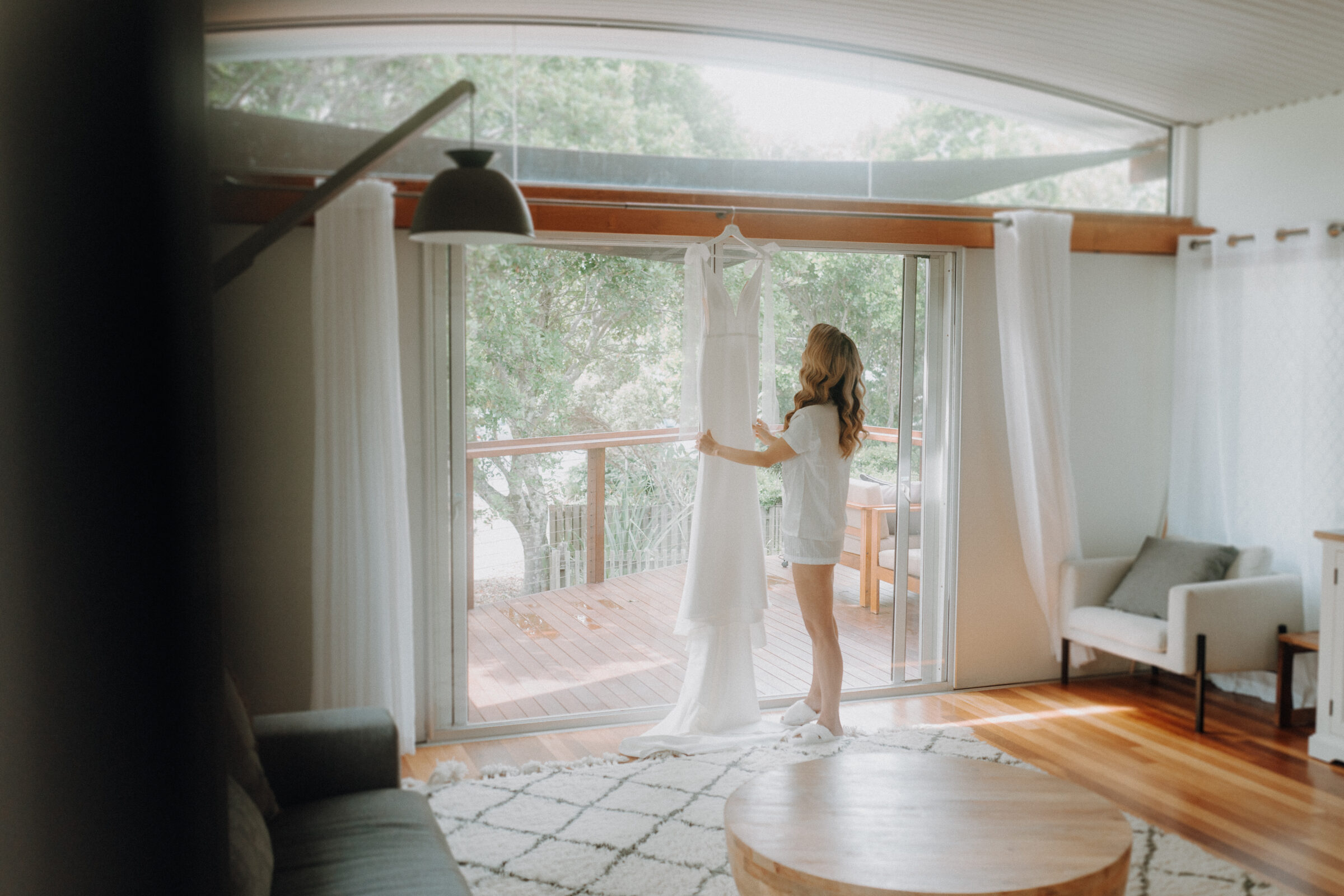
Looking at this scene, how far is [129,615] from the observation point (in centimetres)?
12

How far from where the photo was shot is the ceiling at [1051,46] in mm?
2783

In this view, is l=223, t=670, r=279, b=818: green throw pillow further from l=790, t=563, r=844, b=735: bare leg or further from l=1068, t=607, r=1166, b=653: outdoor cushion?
l=1068, t=607, r=1166, b=653: outdoor cushion

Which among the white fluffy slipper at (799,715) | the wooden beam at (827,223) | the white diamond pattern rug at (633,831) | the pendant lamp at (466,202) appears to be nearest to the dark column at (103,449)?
the pendant lamp at (466,202)

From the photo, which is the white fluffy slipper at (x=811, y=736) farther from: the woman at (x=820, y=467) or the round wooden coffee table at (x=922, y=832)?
the round wooden coffee table at (x=922, y=832)

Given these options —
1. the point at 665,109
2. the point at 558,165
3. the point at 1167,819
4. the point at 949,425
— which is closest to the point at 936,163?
the point at 949,425

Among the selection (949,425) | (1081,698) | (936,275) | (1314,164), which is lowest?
(1081,698)

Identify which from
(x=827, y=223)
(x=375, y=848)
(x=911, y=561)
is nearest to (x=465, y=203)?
(x=375, y=848)

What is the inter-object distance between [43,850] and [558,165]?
2.62ft

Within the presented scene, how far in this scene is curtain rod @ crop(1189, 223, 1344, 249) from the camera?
3.18 meters

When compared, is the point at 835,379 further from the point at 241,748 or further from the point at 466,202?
the point at 241,748

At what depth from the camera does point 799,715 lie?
3.06 m

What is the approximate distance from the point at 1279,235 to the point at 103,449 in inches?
158

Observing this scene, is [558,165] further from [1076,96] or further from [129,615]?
[1076,96]

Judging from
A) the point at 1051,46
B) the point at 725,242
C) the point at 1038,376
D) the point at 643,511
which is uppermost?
the point at 1051,46
